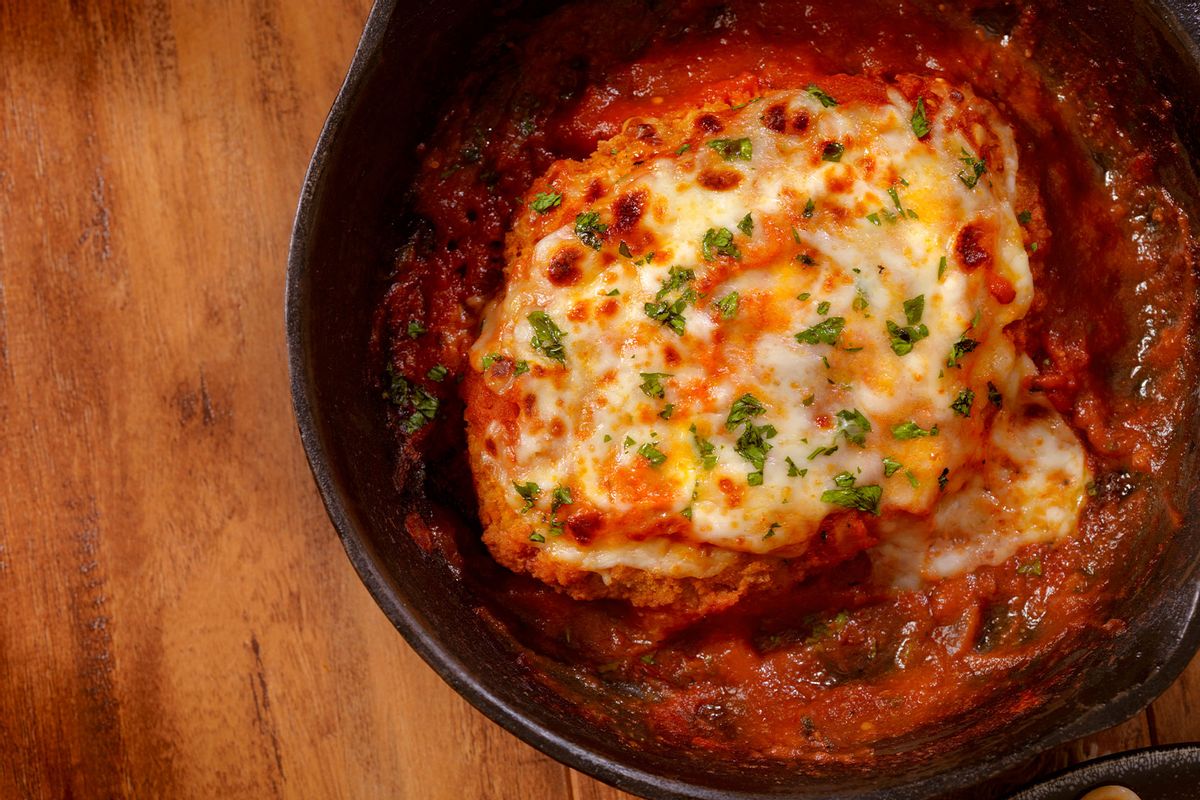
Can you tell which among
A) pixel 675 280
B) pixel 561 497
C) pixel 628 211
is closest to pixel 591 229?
pixel 628 211

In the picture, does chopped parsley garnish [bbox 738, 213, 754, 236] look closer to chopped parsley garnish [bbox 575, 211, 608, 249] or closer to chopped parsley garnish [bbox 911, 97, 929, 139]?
chopped parsley garnish [bbox 575, 211, 608, 249]

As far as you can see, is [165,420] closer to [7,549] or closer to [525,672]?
[7,549]

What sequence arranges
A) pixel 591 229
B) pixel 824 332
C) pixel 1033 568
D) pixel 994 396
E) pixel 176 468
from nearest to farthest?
pixel 824 332 < pixel 591 229 < pixel 994 396 < pixel 1033 568 < pixel 176 468

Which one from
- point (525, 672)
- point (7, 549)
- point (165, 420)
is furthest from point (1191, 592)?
point (7, 549)

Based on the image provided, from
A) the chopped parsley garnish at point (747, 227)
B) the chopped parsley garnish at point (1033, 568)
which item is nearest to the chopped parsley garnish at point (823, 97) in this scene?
the chopped parsley garnish at point (747, 227)

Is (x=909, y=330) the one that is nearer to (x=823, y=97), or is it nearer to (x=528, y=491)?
(x=823, y=97)

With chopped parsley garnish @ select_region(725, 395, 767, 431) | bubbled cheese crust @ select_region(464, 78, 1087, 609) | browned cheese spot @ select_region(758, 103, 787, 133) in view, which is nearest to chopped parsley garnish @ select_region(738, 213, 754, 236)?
bubbled cheese crust @ select_region(464, 78, 1087, 609)
